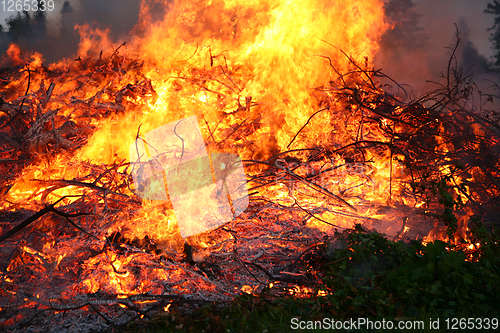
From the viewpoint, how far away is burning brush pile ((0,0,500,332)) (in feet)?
11.6

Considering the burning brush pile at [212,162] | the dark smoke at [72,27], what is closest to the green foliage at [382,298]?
the burning brush pile at [212,162]

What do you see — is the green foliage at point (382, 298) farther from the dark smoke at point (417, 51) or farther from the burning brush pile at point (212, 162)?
the dark smoke at point (417, 51)

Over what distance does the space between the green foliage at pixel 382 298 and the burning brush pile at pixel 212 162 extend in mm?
288

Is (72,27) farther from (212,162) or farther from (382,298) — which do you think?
(382,298)

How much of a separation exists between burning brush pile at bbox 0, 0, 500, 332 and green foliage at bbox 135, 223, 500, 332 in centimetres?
29

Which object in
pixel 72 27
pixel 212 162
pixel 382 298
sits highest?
pixel 72 27

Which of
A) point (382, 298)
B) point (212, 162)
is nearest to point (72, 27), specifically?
point (212, 162)

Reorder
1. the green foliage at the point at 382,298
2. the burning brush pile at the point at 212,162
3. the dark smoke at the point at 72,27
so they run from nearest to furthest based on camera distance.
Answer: the green foliage at the point at 382,298, the burning brush pile at the point at 212,162, the dark smoke at the point at 72,27

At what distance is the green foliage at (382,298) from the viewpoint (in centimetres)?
262

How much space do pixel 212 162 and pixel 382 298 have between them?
349cm

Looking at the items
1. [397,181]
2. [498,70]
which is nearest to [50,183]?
[397,181]

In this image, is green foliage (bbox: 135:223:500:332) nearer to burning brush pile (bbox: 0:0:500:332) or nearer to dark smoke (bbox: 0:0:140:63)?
burning brush pile (bbox: 0:0:500:332)

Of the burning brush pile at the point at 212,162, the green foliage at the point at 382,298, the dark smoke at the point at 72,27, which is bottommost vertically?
the green foliage at the point at 382,298

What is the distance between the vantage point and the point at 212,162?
215 inches
